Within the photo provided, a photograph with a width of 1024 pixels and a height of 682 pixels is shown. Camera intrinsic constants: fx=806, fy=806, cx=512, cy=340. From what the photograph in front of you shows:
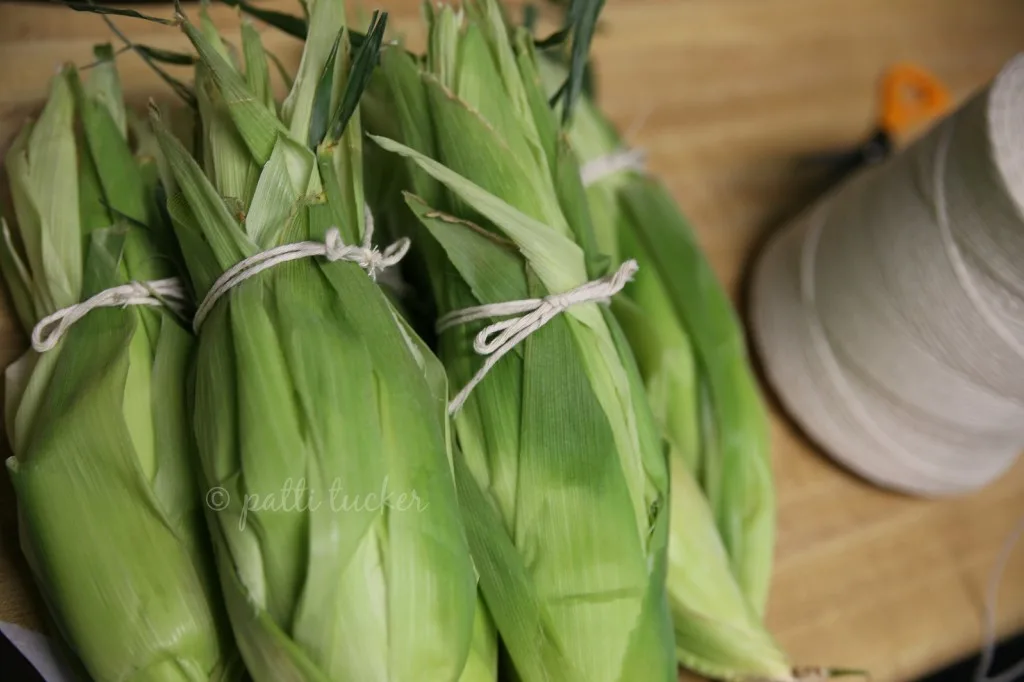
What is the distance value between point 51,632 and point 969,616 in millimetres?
844

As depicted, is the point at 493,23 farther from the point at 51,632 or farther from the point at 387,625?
the point at 51,632

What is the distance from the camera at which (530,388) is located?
1.73 feet

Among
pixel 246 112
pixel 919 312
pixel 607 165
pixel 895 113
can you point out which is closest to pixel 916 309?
pixel 919 312

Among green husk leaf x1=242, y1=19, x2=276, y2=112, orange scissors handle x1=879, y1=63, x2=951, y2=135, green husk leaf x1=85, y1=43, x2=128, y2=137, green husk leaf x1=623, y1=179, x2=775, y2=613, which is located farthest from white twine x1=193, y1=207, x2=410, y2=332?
orange scissors handle x1=879, y1=63, x2=951, y2=135

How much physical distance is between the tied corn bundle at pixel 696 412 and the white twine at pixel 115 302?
343mm

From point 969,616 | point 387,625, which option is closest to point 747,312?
point 969,616

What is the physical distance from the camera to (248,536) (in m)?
0.45

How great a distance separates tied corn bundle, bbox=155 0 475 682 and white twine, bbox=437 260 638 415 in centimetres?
3

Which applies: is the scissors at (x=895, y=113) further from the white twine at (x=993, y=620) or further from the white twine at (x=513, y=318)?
the white twine at (x=513, y=318)

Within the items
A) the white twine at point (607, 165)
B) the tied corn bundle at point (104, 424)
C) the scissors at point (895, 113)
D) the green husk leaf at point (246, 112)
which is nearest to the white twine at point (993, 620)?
the scissors at point (895, 113)

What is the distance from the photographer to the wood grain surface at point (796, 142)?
764 mm

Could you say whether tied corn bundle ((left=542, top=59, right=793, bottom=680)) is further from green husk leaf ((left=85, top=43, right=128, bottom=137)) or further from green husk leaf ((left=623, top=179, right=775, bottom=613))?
green husk leaf ((left=85, top=43, right=128, bottom=137))

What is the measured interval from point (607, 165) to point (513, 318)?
276mm

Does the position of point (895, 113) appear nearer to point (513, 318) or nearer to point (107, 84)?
point (513, 318)
